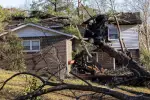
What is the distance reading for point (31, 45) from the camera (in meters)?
26.1

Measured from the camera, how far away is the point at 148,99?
595cm

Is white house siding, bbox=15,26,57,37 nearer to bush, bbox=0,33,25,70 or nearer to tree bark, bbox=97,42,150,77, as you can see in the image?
bush, bbox=0,33,25,70

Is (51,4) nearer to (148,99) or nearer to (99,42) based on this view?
(99,42)

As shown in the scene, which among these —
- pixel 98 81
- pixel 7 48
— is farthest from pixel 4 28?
pixel 98 81

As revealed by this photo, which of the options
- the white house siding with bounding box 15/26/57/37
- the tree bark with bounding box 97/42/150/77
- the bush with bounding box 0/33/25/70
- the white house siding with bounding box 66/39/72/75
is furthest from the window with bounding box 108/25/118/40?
the tree bark with bounding box 97/42/150/77

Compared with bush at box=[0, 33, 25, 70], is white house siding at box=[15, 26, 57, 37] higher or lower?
higher

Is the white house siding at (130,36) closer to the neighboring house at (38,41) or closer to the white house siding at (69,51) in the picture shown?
the white house siding at (69,51)

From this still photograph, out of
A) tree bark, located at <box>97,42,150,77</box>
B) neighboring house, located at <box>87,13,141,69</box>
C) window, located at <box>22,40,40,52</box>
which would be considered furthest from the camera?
neighboring house, located at <box>87,13,141,69</box>

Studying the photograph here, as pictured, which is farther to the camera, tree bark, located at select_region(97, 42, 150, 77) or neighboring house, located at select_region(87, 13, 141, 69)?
neighboring house, located at select_region(87, 13, 141, 69)

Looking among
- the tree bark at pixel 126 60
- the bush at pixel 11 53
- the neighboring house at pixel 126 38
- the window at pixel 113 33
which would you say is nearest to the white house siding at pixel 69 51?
the bush at pixel 11 53

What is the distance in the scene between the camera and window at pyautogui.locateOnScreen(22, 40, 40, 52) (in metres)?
26.0

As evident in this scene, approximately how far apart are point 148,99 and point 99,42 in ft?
13.9

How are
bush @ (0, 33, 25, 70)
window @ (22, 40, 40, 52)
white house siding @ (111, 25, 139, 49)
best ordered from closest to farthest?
bush @ (0, 33, 25, 70) < window @ (22, 40, 40, 52) < white house siding @ (111, 25, 139, 49)

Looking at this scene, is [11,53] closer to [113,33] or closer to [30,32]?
[30,32]
